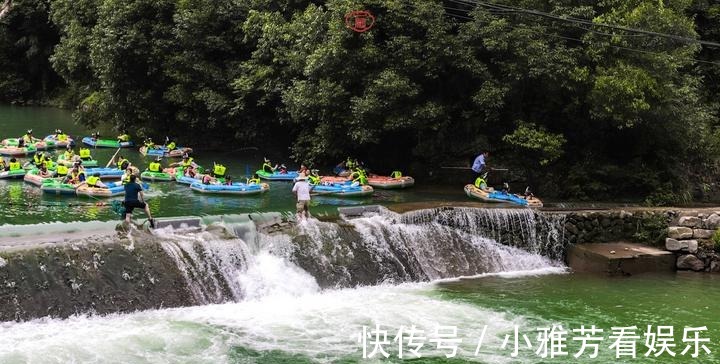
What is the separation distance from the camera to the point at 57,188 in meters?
21.8

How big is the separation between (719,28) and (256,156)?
60.5 ft

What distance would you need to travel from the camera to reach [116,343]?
1188 centimetres

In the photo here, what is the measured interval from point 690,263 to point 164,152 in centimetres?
2072

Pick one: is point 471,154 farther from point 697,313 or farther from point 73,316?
point 73,316

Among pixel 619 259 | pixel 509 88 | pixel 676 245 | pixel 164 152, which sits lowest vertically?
pixel 619 259

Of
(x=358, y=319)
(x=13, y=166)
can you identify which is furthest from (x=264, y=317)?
(x=13, y=166)

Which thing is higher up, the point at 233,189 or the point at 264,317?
the point at 233,189

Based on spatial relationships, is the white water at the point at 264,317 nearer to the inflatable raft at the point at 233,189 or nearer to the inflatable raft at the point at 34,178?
the inflatable raft at the point at 233,189

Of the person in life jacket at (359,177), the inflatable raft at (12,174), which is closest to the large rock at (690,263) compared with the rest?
the person in life jacket at (359,177)

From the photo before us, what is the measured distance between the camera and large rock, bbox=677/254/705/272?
17.8 meters

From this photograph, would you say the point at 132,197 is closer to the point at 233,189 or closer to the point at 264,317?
the point at 264,317

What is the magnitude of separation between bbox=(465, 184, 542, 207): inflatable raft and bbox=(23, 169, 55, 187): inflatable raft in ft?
43.1

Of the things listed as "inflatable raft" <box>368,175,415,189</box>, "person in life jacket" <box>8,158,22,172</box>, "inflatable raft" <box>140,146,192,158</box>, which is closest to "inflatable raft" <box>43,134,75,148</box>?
"inflatable raft" <box>140,146,192,158</box>

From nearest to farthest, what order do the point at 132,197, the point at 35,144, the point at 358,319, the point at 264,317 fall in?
the point at 358,319
the point at 264,317
the point at 132,197
the point at 35,144
